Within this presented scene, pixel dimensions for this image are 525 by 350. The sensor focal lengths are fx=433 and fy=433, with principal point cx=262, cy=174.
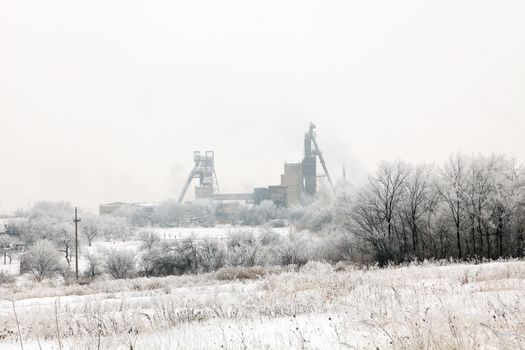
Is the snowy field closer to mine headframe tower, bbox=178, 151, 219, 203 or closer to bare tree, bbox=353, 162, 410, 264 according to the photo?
bare tree, bbox=353, 162, 410, 264

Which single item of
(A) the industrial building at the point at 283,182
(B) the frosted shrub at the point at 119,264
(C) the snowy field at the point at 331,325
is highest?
(A) the industrial building at the point at 283,182

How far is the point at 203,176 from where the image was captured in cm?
10531

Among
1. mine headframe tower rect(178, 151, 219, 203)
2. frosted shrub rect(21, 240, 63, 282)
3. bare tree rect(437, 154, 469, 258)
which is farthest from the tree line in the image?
mine headframe tower rect(178, 151, 219, 203)

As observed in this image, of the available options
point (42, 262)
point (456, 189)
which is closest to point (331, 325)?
point (456, 189)

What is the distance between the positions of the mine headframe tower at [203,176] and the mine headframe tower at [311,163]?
25690 mm

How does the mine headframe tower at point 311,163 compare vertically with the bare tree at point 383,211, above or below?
above

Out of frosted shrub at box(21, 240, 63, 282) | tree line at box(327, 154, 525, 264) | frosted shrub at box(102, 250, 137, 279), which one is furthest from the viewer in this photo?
frosted shrub at box(21, 240, 63, 282)

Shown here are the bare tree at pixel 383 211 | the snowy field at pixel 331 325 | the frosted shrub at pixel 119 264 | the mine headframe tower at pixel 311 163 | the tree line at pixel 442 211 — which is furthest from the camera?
the mine headframe tower at pixel 311 163

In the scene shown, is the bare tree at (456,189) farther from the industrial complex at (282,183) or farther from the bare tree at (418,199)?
the industrial complex at (282,183)

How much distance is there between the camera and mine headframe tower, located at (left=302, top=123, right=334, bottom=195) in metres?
86.9

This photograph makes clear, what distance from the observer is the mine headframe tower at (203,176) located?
104000 mm

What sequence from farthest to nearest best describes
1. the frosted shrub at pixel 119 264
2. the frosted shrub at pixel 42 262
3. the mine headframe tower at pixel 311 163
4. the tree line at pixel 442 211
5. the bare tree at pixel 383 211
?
the mine headframe tower at pixel 311 163 < the frosted shrub at pixel 42 262 < the frosted shrub at pixel 119 264 < the bare tree at pixel 383 211 < the tree line at pixel 442 211

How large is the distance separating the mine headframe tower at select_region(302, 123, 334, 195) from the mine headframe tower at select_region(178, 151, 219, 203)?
25.7 m

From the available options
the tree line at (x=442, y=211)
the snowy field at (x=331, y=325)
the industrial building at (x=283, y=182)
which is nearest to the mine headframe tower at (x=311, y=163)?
the industrial building at (x=283, y=182)
